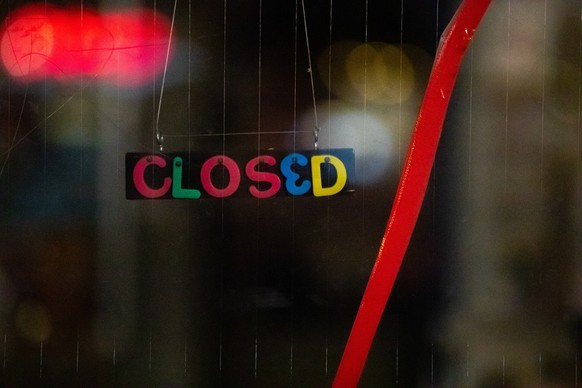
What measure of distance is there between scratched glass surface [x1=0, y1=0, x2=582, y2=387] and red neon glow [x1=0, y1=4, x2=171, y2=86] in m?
0.01

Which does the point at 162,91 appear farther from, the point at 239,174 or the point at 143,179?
the point at 239,174

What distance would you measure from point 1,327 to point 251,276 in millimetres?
1361

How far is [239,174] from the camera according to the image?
8.30 feet

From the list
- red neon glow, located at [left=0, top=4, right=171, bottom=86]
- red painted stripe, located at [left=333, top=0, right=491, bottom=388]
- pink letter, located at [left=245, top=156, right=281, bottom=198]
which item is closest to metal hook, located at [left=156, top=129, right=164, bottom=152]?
red neon glow, located at [left=0, top=4, right=171, bottom=86]

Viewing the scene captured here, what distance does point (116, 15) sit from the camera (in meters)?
2.59

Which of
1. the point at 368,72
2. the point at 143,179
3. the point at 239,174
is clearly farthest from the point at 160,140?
the point at 368,72

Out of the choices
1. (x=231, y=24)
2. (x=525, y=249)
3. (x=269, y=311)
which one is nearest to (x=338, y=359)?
(x=269, y=311)

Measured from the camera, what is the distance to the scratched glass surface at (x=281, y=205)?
240cm

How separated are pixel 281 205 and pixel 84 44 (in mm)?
1283

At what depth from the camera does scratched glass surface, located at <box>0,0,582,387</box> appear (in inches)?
94.7

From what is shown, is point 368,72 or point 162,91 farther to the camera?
point 162,91

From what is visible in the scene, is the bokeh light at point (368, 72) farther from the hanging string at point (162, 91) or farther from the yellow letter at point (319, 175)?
the hanging string at point (162, 91)

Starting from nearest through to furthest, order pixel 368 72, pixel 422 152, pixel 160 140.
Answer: pixel 422 152, pixel 368 72, pixel 160 140

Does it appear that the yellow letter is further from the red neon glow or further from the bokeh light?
the red neon glow
